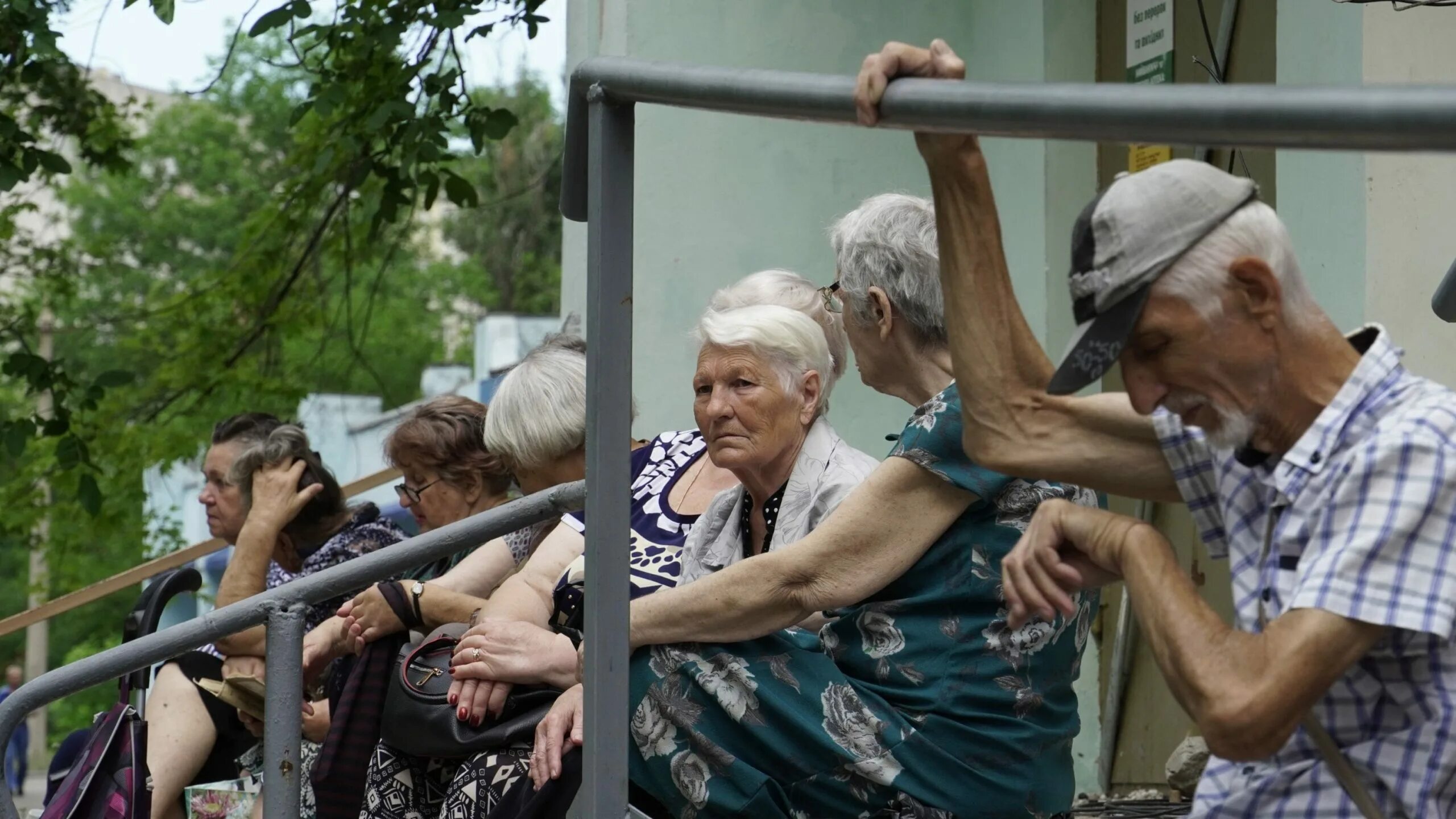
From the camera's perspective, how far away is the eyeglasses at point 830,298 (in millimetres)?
3486

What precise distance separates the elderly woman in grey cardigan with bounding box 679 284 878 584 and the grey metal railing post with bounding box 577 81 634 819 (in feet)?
3.08

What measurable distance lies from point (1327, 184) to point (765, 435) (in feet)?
5.75

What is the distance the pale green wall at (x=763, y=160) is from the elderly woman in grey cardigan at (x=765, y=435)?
2448 mm

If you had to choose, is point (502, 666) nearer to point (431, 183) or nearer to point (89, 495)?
point (431, 183)

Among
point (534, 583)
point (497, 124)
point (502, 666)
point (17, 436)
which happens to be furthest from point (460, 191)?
point (502, 666)

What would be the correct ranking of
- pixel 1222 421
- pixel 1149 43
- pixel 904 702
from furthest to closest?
pixel 1149 43, pixel 904 702, pixel 1222 421

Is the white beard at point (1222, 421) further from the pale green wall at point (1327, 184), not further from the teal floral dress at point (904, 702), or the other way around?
the pale green wall at point (1327, 184)

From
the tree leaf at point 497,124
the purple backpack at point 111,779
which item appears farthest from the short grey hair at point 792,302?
the tree leaf at point 497,124

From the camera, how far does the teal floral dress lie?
245 centimetres

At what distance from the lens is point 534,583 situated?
3510 millimetres

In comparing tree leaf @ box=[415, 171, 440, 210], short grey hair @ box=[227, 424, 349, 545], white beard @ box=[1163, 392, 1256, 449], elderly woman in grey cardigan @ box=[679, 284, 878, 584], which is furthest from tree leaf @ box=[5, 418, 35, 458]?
white beard @ box=[1163, 392, 1256, 449]

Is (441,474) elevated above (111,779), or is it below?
above

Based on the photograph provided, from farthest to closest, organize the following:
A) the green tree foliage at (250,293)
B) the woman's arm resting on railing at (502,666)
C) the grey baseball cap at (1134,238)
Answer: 1. the green tree foliage at (250,293)
2. the woman's arm resting on railing at (502,666)
3. the grey baseball cap at (1134,238)

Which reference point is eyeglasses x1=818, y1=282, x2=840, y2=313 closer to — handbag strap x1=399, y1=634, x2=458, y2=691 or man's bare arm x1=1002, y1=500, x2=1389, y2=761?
handbag strap x1=399, y1=634, x2=458, y2=691
